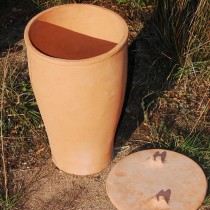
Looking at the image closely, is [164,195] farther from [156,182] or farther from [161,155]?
[161,155]

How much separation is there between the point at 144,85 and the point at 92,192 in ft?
2.82

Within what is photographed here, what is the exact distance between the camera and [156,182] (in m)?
2.80

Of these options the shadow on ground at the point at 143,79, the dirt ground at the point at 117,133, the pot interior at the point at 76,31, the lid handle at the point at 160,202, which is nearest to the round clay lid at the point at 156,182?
the lid handle at the point at 160,202

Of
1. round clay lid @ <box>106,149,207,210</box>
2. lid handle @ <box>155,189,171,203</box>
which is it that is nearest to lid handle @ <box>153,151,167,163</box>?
round clay lid @ <box>106,149,207,210</box>

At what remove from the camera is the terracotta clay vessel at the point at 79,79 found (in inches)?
97.1

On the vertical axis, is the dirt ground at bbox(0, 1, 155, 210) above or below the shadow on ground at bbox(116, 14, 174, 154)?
below

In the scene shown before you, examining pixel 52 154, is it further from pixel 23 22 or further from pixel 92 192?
pixel 23 22

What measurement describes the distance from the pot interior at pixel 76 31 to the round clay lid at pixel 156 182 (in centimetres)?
62

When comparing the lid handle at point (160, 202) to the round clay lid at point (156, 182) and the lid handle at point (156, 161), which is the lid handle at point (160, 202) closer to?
the round clay lid at point (156, 182)

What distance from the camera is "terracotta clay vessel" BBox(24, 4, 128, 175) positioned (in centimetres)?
247

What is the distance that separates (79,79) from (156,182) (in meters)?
0.71

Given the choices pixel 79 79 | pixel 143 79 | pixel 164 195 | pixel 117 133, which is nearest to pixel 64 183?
pixel 117 133

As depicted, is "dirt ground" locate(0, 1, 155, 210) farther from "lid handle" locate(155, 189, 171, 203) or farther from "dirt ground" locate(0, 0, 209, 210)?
"lid handle" locate(155, 189, 171, 203)

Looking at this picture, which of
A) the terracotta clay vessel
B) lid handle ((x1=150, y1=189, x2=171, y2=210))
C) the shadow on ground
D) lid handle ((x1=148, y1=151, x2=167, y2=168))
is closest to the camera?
the terracotta clay vessel
